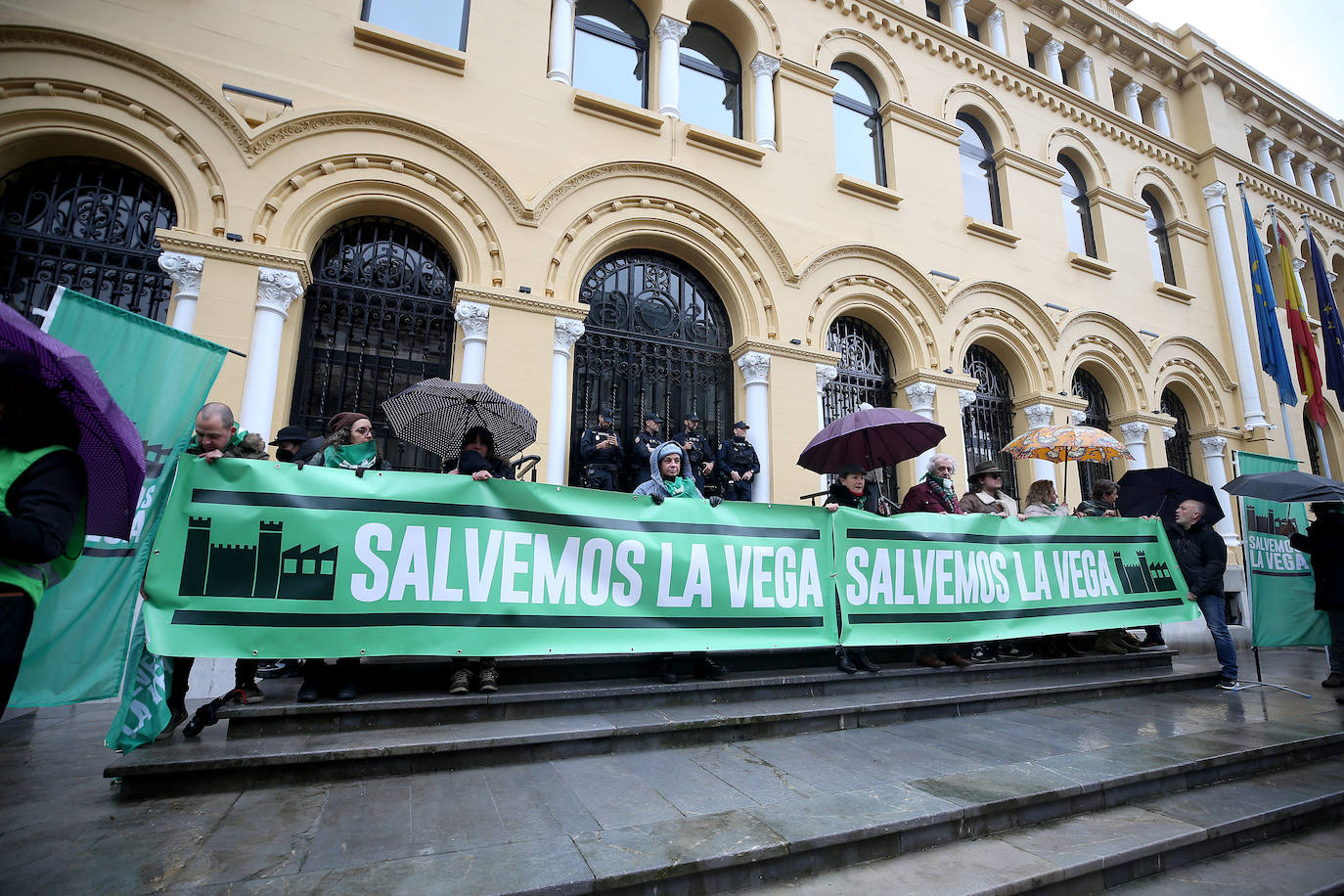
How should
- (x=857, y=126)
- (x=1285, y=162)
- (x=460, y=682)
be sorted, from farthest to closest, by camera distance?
(x=1285, y=162) < (x=857, y=126) < (x=460, y=682)

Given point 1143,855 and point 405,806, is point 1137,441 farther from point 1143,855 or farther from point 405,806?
point 405,806

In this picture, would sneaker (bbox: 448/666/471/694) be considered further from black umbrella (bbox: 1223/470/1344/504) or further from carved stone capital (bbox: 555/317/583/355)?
black umbrella (bbox: 1223/470/1344/504)

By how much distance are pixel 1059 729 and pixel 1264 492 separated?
3.62 meters

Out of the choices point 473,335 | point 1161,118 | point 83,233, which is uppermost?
point 1161,118

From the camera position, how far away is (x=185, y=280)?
256 inches

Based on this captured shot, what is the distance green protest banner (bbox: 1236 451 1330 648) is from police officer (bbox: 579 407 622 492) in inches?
275

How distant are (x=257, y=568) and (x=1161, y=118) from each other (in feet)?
66.1

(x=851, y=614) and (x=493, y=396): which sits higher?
(x=493, y=396)

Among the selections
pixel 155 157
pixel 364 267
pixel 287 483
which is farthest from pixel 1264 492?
pixel 155 157

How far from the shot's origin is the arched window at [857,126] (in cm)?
1097

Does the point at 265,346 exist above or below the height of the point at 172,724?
above

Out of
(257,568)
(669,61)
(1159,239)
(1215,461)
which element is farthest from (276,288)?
(1159,239)

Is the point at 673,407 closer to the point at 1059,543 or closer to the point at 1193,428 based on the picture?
the point at 1059,543

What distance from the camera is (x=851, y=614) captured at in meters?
5.21
